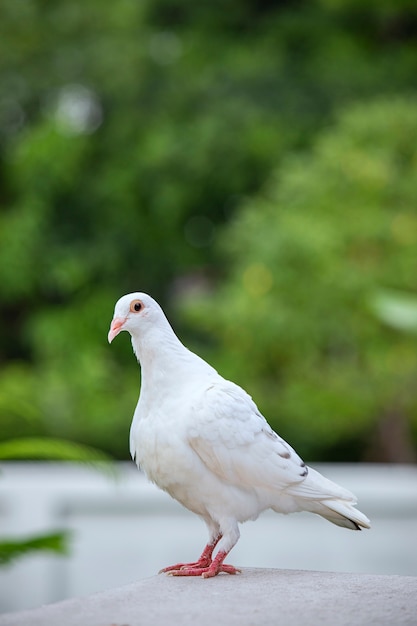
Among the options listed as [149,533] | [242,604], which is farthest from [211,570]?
[149,533]

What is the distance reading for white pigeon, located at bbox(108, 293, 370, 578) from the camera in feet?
10.7

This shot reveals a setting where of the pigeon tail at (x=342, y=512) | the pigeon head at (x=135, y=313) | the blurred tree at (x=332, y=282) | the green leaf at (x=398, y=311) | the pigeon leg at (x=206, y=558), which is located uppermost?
the blurred tree at (x=332, y=282)

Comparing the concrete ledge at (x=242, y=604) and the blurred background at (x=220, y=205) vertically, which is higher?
the blurred background at (x=220, y=205)

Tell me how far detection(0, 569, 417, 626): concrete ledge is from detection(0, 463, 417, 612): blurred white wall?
153 inches

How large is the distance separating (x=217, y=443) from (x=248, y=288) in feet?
22.0

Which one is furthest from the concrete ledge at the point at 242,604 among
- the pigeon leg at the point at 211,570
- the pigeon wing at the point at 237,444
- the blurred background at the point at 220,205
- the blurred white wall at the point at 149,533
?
the blurred background at the point at 220,205

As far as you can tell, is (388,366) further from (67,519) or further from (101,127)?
(101,127)

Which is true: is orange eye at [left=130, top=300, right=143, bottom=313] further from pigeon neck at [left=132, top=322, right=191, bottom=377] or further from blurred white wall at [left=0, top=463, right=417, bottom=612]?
blurred white wall at [left=0, top=463, right=417, bottom=612]

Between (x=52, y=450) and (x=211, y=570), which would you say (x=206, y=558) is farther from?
(x=52, y=450)

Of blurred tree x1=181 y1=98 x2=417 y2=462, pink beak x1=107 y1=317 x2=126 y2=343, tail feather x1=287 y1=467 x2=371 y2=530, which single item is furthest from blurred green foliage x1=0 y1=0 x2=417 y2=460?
pink beak x1=107 y1=317 x2=126 y2=343

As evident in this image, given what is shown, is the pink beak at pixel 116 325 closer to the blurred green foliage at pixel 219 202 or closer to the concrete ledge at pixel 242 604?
the concrete ledge at pixel 242 604

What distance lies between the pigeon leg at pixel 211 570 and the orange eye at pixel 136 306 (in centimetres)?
80

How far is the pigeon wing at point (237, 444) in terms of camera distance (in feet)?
10.7

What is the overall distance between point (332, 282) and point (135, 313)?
633cm
